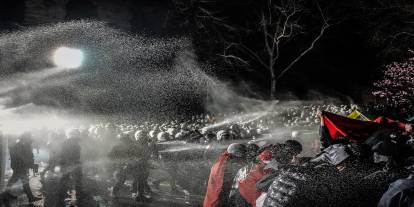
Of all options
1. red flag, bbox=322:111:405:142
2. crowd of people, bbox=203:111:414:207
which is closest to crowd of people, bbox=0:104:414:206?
crowd of people, bbox=203:111:414:207

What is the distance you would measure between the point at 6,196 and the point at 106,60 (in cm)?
1704

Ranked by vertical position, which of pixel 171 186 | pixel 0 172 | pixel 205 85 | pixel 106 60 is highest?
pixel 106 60

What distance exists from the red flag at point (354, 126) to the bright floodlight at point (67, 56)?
20.6 meters

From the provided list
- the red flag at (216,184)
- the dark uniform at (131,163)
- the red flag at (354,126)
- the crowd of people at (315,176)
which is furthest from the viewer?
the dark uniform at (131,163)

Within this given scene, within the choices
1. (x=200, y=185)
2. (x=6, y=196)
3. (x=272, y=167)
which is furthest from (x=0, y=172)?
(x=272, y=167)

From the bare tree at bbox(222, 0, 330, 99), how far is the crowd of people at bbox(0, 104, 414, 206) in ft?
19.0

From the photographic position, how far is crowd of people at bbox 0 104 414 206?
445 centimetres

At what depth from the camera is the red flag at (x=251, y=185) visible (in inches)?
187

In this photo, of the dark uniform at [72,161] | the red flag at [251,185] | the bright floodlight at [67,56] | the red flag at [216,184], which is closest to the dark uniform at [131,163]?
the dark uniform at [72,161]

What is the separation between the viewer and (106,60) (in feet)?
81.4

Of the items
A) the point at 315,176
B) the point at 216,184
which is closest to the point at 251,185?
the point at 216,184

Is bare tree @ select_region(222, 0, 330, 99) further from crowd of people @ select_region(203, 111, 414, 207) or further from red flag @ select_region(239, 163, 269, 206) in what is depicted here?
red flag @ select_region(239, 163, 269, 206)

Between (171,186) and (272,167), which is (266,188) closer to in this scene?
(272,167)

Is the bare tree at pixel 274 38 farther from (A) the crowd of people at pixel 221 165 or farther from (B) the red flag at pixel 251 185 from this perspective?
(B) the red flag at pixel 251 185
